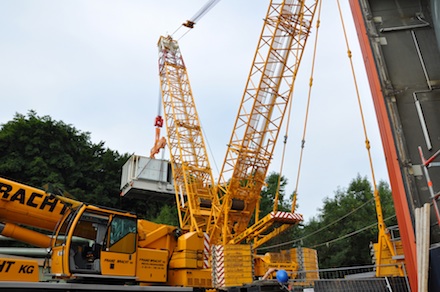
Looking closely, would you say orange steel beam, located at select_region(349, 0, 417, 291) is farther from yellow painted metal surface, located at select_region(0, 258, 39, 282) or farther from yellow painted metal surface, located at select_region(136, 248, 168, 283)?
yellow painted metal surface, located at select_region(0, 258, 39, 282)

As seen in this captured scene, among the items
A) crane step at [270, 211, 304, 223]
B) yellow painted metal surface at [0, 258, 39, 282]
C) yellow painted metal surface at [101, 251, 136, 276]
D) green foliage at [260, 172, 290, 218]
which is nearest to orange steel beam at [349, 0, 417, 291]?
yellow painted metal surface at [101, 251, 136, 276]

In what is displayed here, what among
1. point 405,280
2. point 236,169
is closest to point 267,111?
point 236,169

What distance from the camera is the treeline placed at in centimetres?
3000

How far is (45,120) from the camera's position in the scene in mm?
35594

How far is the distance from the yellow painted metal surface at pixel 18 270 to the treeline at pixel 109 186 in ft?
74.4

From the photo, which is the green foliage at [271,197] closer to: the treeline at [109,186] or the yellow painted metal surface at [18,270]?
the treeline at [109,186]

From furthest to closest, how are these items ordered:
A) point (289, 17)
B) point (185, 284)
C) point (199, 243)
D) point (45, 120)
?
point (45, 120), point (289, 17), point (199, 243), point (185, 284)

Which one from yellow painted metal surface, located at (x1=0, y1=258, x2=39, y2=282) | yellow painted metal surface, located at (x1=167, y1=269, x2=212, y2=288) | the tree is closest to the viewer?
yellow painted metal surface, located at (x1=0, y1=258, x2=39, y2=282)

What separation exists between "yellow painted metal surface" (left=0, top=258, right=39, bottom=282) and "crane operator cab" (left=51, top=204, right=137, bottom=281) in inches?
21.7

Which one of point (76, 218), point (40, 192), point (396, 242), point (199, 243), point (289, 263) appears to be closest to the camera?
point (76, 218)

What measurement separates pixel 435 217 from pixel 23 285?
→ 257 inches

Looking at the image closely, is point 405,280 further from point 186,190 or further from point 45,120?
point 45,120

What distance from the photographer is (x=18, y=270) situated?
22.6 ft

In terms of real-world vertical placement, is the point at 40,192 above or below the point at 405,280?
above
